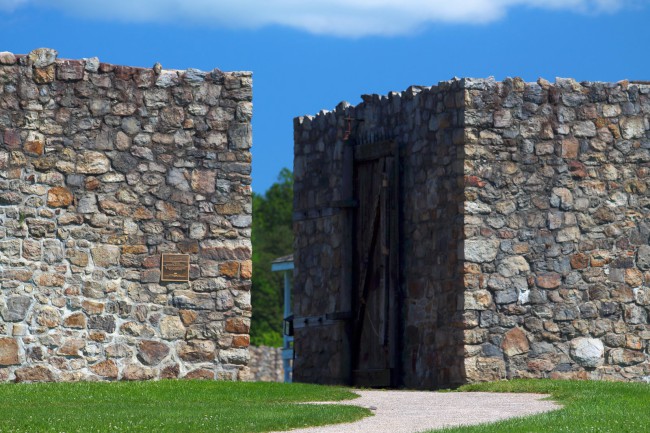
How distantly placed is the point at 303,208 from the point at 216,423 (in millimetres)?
9736

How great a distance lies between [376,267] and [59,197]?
5185mm

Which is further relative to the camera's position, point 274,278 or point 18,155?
point 274,278

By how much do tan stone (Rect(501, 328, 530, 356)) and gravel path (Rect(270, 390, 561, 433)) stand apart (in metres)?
1.44

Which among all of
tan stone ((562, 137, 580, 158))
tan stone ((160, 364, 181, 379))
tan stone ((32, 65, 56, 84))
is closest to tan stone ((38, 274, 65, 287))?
tan stone ((160, 364, 181, 379))

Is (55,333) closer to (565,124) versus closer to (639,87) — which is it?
(565,124)

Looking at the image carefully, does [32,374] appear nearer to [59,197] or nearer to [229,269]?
[59,197]

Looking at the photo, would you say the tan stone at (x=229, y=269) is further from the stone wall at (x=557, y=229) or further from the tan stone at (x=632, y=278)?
the tan stone at (x=632, y=278)

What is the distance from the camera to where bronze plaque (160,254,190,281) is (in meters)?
17.5

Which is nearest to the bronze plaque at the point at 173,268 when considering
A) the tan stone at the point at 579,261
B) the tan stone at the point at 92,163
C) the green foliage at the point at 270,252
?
the tan stone at the point at 92,163

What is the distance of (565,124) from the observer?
62.8 feet

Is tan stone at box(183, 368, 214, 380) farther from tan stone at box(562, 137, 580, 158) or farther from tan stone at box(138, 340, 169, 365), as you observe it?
tan stone at box(562, 137, 580, 158)

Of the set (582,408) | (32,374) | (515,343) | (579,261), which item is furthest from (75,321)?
(579,261)

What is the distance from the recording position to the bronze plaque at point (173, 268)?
17.5 m

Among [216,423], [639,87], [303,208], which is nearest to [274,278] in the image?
[303,208]
